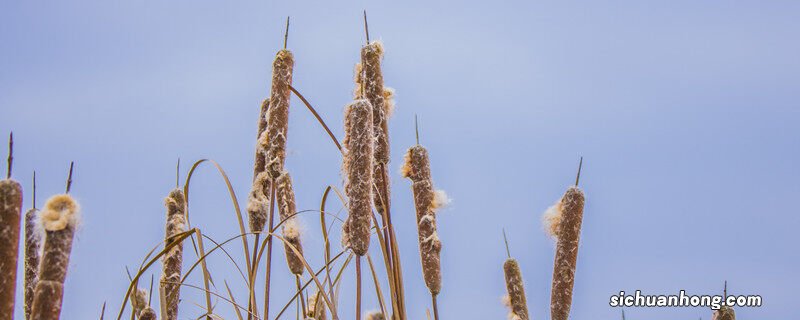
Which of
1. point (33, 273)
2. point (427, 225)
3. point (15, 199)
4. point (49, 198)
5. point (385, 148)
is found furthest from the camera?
point (427, 225)

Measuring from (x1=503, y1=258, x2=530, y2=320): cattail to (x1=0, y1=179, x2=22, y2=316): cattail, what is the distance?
2325 millimetres

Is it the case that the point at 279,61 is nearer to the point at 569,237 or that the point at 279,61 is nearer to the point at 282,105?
the point at 282,105

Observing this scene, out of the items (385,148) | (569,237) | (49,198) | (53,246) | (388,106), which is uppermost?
(388,106)

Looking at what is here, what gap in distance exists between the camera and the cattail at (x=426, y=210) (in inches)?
136

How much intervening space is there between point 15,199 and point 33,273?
2.97 feet

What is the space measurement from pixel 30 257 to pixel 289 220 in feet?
3.43

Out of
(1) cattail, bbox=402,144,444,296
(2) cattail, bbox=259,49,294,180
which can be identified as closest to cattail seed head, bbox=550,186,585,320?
(1) cattail, bbox=402,144,444,296

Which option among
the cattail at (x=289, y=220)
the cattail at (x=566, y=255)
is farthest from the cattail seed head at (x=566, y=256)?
the cattail at (x=289, y=220)

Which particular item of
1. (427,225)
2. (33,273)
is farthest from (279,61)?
(33,273)

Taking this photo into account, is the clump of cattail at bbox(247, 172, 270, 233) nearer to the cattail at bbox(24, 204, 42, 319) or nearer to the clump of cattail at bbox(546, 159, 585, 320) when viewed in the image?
the cattail at bbox(24, 204, 42, 319)

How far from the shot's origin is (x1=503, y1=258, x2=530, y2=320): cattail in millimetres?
3896

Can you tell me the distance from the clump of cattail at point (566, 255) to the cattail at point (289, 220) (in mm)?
1029

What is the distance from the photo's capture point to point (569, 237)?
3.32 metres

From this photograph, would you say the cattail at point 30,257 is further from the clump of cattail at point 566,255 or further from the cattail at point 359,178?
the clump of cattail at point 566,255
